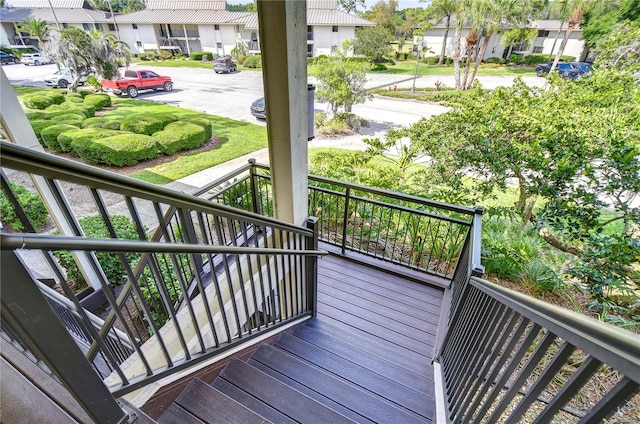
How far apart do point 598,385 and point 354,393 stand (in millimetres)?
1727

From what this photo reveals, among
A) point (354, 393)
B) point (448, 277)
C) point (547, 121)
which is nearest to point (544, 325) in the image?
point (354, 393)

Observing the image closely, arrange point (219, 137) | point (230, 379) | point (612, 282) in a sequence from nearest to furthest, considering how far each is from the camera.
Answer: point (230, 379) → point (612, 282) → point (219, 137)

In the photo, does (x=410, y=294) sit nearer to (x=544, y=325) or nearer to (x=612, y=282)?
(x=612, y=282)

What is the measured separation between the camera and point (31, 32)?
364cm

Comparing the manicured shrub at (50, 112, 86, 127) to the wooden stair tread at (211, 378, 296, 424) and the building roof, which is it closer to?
the building roof

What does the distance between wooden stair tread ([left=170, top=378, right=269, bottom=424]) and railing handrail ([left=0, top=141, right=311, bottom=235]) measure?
1.04 metres

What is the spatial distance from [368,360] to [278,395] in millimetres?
743

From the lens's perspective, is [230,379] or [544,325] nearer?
[544,325]

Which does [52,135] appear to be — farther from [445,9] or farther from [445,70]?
[445,70]

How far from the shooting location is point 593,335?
54cm

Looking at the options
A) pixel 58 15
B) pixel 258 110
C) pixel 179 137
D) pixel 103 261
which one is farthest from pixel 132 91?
pixel 103 261

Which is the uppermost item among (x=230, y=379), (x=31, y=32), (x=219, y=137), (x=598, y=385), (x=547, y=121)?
(x=31, y=32)

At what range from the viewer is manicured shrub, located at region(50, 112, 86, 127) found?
6.03 metres

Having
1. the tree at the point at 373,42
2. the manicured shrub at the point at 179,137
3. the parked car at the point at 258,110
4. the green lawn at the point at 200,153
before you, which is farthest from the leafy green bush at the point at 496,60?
the manicured shrub at the point at 179,137
